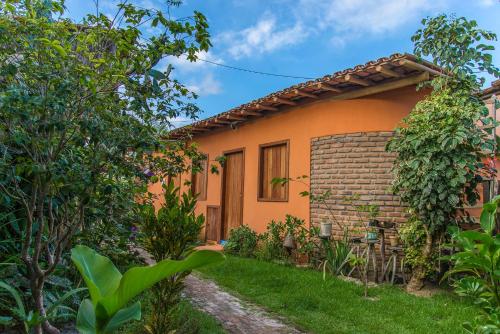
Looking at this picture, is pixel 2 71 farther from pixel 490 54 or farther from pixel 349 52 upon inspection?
pixel 349 52

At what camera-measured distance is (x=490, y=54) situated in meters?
5.56

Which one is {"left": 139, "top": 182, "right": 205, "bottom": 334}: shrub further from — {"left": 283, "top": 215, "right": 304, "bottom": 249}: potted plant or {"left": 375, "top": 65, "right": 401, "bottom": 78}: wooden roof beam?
{"left": 283, "top": 215, "right": 304, "bottom": 249}: potted plant

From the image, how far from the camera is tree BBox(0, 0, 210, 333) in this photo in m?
2.37

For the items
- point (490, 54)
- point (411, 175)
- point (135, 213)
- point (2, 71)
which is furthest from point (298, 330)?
point (490, 54)

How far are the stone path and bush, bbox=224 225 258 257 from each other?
280cm

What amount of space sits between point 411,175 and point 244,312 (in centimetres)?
313

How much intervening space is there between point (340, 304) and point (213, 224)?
657 centimetres

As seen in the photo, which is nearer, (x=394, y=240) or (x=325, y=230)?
(x=394, y=240)

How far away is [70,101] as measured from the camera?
261cm

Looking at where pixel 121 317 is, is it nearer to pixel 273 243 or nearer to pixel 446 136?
pixel 446 136

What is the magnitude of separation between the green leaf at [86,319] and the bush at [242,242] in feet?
23.2

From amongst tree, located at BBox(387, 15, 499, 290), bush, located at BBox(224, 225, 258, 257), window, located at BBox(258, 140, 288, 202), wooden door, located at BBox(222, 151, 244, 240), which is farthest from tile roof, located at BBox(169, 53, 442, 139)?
bush, located at BBox(224, 225, 258, 257)

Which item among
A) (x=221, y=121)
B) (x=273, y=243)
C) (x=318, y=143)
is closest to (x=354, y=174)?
(x=318, y=143)

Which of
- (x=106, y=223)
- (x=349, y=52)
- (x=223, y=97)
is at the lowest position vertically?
(x=106, y=223)
